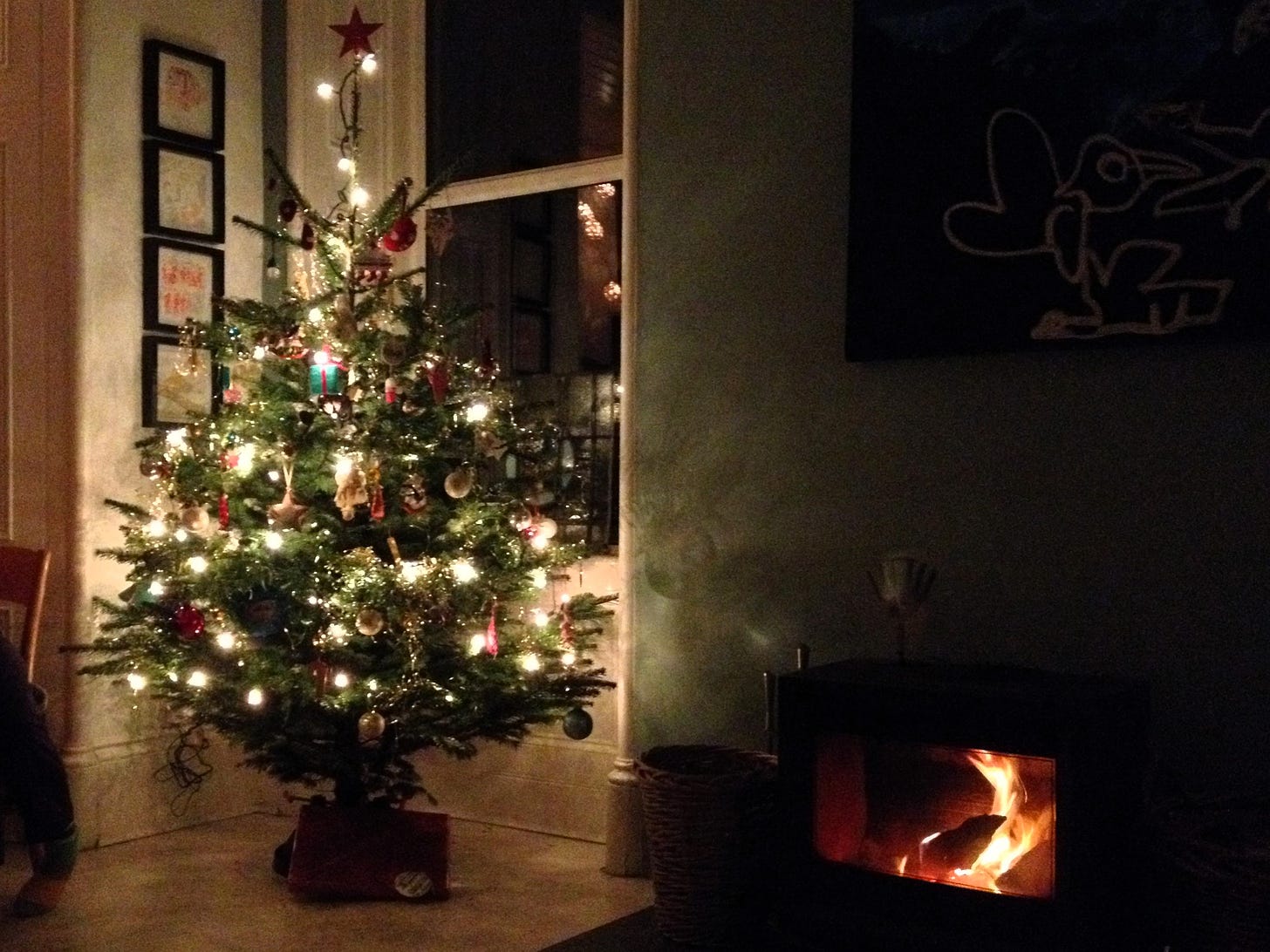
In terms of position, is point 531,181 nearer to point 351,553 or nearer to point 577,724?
point 351,553

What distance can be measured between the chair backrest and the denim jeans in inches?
19.2

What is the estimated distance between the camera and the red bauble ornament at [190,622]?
3.15 metres

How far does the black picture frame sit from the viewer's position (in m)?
4.01

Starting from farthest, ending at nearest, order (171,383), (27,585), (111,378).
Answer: (171,383) → (111,378) → (27,585)

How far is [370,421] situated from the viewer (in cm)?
320

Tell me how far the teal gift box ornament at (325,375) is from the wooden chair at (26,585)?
93 cm

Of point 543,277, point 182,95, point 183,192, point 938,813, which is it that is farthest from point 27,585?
point 938,813

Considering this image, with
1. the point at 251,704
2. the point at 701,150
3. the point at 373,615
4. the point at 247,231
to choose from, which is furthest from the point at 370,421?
the point at 247,231

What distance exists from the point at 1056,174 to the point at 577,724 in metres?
1.59

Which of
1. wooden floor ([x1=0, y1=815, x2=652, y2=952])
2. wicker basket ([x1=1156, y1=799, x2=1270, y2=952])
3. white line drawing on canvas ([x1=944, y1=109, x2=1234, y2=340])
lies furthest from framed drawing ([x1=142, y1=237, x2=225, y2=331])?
wicker basket ([x1=1156, y1=799, x2=1270, y2=952])

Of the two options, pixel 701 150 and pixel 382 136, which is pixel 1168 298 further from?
pixel 382 136

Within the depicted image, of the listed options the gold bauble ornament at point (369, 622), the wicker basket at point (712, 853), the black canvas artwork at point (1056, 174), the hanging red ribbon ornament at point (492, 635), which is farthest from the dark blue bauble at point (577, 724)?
the black canvas artwork at point (1056, 174)

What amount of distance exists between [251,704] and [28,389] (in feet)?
4.15

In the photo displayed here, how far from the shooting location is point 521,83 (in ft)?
13.5
